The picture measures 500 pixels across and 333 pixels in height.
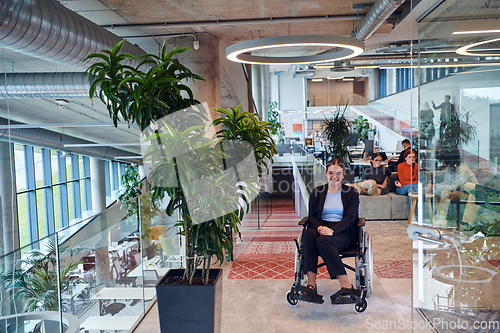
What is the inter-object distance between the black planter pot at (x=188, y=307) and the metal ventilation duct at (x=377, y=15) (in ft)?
11.9

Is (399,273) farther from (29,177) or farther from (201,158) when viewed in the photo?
(29,177)

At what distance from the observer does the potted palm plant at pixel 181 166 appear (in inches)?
91.4

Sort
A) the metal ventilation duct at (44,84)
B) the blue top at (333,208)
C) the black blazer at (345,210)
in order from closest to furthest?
1. the black blazer at (345,210)
2. the blue top at (333,208)
3. the metal ventilation duct at (44,84)

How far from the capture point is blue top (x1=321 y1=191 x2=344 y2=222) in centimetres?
372

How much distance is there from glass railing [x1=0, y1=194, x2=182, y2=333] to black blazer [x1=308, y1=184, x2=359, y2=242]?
1396 millimetres

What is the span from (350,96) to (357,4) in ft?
63.9

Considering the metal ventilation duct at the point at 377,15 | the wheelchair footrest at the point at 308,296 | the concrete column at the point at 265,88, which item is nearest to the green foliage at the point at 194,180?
the wheelchair footrest at the point at 308,296

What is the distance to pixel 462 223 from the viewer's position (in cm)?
191

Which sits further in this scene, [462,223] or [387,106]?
[387,106]

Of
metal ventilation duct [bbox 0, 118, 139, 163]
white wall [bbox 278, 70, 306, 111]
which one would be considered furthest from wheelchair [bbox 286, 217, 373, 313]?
white wall [bbox 278, 70, 306, 111]

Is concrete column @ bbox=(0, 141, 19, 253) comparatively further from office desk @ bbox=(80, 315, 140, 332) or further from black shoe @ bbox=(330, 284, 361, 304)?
black shoe @ bbox=(330, 284, 361, 304)

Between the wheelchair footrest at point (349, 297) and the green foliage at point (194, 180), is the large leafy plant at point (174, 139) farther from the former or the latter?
the wheelchair footrest at point (349, 297)

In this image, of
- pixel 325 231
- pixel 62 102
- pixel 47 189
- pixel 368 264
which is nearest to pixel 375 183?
pixel 368 264

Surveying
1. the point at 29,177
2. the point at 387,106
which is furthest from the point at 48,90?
the point at 387,106
